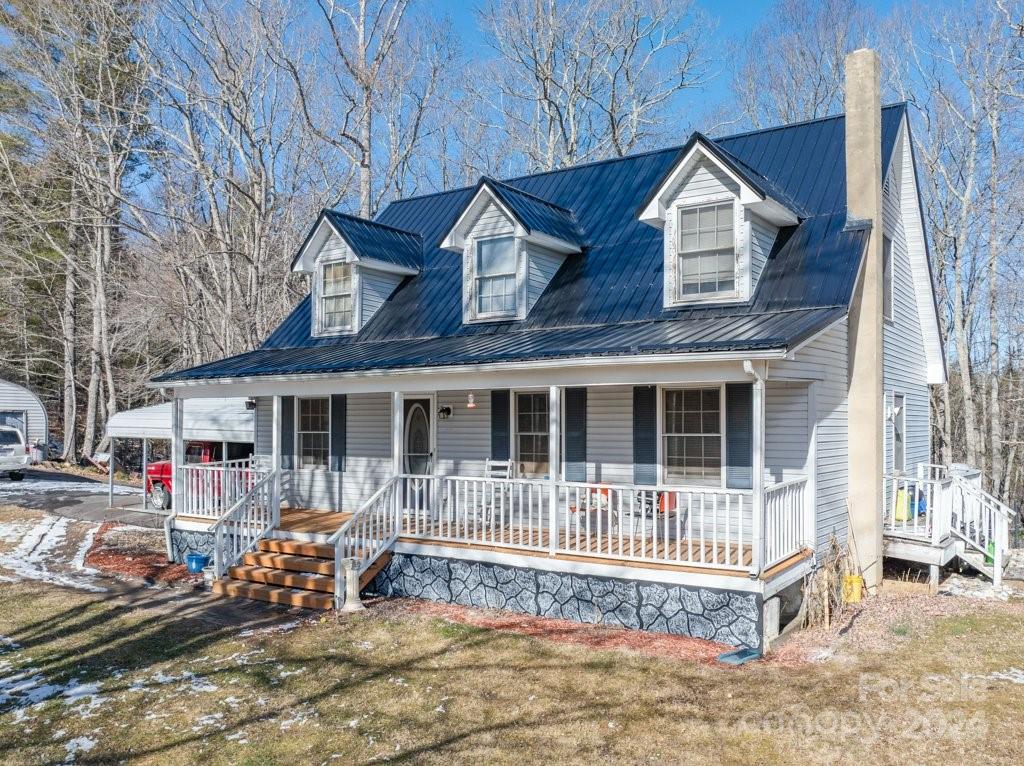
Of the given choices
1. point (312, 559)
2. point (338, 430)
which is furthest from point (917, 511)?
point (338, 430)

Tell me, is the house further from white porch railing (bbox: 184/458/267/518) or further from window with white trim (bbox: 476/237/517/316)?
white porch railing (bbox: 184/458/267/518)

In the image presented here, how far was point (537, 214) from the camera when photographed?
1305 centimetres

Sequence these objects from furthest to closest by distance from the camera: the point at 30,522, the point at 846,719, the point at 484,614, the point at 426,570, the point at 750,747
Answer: the point at 30,522
the point at 426,570
the point at 484,614
the point at 846,719
the point at 750,747

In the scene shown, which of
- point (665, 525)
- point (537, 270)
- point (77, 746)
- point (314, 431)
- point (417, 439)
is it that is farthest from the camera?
point (314, 431)

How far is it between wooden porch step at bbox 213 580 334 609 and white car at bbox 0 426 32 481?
55.6 ft

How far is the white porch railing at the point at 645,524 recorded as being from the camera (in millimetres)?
9086

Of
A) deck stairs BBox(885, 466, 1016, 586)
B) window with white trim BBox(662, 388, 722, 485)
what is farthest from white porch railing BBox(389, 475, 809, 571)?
deck stairs BBox(885, 466, 1016, 586)

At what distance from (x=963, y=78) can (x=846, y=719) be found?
2410 centimetres

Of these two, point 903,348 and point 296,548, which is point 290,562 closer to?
point 296,548

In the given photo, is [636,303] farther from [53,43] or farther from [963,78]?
[53,43]

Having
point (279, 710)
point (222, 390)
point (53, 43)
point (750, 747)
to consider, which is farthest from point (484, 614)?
point (53, 43)

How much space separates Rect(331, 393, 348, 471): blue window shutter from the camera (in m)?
14.2

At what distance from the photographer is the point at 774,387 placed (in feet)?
34.2

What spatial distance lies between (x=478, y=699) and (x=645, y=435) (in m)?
5.00
